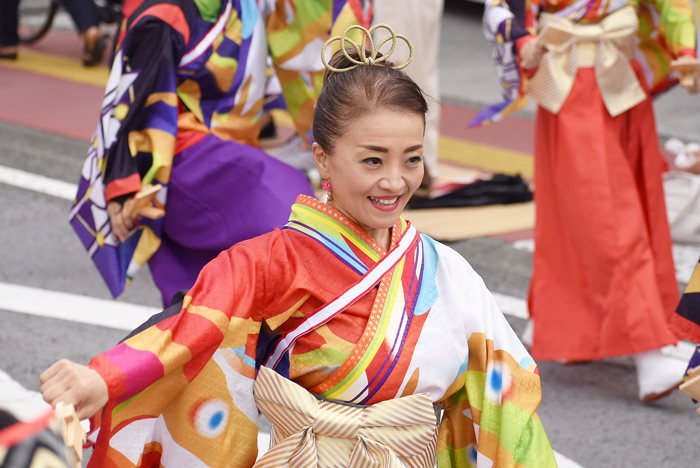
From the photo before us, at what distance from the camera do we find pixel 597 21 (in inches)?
142

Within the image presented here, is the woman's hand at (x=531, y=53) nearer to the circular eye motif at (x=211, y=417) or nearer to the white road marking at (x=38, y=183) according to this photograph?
the circular eye motif at (x=211, y=417)

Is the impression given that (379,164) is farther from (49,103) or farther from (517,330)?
(49,103)

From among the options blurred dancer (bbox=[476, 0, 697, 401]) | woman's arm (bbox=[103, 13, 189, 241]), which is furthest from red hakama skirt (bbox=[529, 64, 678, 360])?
woman's arm (bbox=[103, 13, 189, 241])

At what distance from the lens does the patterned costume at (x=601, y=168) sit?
11.6 feet

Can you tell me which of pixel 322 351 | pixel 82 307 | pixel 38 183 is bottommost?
pixel 38 183

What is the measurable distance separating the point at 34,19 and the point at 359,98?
33.9 feet

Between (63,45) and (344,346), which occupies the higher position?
(344,346)

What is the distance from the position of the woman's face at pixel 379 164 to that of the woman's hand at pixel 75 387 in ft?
2.00

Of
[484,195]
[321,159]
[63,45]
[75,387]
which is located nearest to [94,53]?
[63,45]

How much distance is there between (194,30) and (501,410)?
1.68m

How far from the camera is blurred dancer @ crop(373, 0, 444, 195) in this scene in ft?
19.1

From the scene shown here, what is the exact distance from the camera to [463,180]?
241 inches

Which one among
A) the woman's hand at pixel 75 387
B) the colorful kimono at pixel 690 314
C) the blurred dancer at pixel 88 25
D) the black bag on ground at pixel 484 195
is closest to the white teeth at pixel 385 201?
the woman's hand at pixel 75 387

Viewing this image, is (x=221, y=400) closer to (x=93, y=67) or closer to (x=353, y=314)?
(x=353, y=314)
